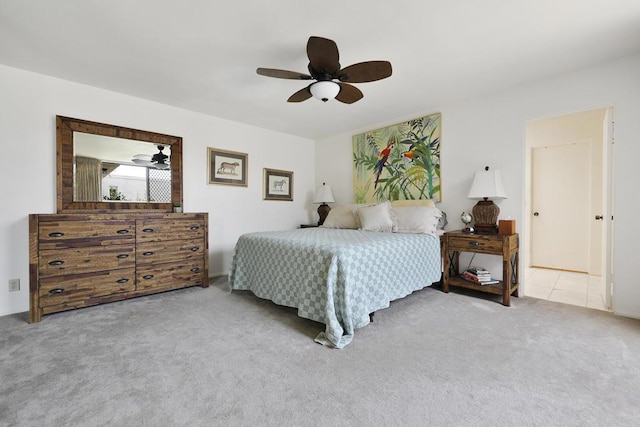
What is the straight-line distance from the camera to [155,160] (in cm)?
352

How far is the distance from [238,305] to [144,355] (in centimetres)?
103

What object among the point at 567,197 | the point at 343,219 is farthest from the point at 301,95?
the point at 567,197

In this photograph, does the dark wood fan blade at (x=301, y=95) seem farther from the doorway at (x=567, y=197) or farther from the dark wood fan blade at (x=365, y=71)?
the doorway at (x=567, y=197)

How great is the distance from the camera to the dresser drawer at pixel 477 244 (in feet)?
9.31

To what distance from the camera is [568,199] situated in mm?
4320

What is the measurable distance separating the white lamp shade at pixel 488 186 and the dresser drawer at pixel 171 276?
3.42 m

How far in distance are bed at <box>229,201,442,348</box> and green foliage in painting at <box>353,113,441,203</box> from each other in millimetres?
1006

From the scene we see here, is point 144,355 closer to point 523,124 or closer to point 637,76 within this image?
point 523,124

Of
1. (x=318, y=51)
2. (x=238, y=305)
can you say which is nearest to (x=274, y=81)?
(x=318, y=51)

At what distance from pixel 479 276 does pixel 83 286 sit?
409 centimetres

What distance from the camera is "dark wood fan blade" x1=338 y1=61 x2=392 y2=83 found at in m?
2.09

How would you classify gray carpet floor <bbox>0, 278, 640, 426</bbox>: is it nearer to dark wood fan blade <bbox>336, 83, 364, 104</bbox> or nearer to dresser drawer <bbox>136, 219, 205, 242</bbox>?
dresser drawer <bbox>136, 219, 205, 242</bbox>

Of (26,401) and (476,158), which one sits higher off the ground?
(476,158)

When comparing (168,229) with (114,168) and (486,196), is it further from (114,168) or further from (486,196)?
(486,196)
